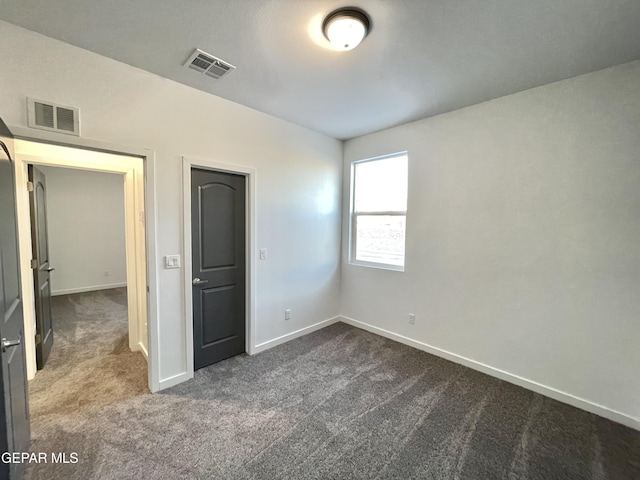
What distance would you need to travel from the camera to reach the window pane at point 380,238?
3.33 m

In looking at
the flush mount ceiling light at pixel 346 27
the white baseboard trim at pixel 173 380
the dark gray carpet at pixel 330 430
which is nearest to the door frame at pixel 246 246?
the white baseboard trim at pixel 173 380

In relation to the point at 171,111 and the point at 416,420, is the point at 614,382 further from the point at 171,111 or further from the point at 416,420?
the point at 171,111

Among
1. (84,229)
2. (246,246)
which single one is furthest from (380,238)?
(84,229)

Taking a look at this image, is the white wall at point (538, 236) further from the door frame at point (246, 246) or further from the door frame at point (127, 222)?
the door frame at point (127, 222)

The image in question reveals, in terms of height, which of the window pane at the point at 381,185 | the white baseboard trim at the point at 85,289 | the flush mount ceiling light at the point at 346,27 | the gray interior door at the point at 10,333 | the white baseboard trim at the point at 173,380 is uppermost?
the flush mount ceiling light at the point at 346,27

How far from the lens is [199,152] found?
243 centimetres

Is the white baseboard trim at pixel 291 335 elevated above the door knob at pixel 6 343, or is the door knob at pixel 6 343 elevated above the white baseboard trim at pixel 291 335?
the door knob at pixel 6 343

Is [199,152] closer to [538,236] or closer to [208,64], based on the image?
[208,64]

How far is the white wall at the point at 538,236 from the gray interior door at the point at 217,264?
1.99m

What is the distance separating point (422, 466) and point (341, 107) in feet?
9.87

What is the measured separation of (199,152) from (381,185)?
2.24 m

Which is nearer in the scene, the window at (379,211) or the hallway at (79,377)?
the hallway at (79,377)

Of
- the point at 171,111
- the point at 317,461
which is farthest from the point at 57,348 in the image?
the point at 317,461

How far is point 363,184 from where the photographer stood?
3734mm
